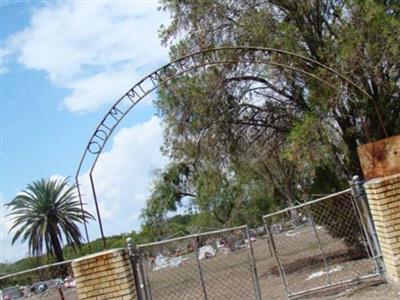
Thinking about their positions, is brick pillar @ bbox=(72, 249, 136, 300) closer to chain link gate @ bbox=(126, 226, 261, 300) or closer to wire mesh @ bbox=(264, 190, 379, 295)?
chain link gate @ bbox=(126, 226, 261, 300)

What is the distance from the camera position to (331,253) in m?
17.2

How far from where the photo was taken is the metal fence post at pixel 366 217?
8375 mm

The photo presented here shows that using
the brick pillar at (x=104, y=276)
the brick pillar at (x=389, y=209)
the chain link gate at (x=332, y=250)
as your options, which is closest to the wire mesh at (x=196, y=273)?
the chain link gate at (x=332, y=250)

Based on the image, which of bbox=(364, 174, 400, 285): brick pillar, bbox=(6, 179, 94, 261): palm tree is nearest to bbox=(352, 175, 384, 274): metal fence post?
bbox=(364, 174, 400, 285): brick pillar

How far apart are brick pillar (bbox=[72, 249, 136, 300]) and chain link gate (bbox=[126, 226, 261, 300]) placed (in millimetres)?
323

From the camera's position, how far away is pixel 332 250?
1786 centimetres

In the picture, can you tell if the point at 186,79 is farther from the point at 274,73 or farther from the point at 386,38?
the point at 386,38

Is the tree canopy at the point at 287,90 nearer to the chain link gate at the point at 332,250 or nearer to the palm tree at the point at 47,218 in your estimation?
the chain link gate at the point at 332,250

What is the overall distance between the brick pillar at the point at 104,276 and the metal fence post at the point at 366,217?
3.66 meters

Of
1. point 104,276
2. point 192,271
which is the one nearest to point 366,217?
point 104,276

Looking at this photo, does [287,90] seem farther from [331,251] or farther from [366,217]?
[366,217]

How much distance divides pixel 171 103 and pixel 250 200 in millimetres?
26326

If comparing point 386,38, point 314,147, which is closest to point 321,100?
point 314,147

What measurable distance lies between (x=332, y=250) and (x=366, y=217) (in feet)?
32.2
